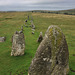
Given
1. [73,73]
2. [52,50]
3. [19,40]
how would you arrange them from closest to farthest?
[52,50], [73,73], [19,40]

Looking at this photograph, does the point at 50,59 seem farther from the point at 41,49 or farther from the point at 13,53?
the point at 13,53

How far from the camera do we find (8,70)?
12562 mm

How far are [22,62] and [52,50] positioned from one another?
699cm

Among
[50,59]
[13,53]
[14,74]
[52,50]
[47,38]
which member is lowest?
[14,74]

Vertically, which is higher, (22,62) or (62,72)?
(62,72)

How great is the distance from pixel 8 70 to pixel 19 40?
4781 millimetres

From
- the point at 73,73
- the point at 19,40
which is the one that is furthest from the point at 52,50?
the point at 19,40

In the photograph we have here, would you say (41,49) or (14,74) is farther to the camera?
(14,74)

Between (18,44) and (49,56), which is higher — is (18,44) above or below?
below

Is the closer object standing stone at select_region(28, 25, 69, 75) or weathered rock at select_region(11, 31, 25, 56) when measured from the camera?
standing stone at select_region(28, 25, 69, 75)

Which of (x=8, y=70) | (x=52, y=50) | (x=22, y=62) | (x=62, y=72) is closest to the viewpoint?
(x=52, y=50)

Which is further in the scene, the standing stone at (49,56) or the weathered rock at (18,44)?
the weathered rock at (18,44)

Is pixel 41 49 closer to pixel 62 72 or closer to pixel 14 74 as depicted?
pixel 62 72

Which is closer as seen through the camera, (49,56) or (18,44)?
(49,56)
